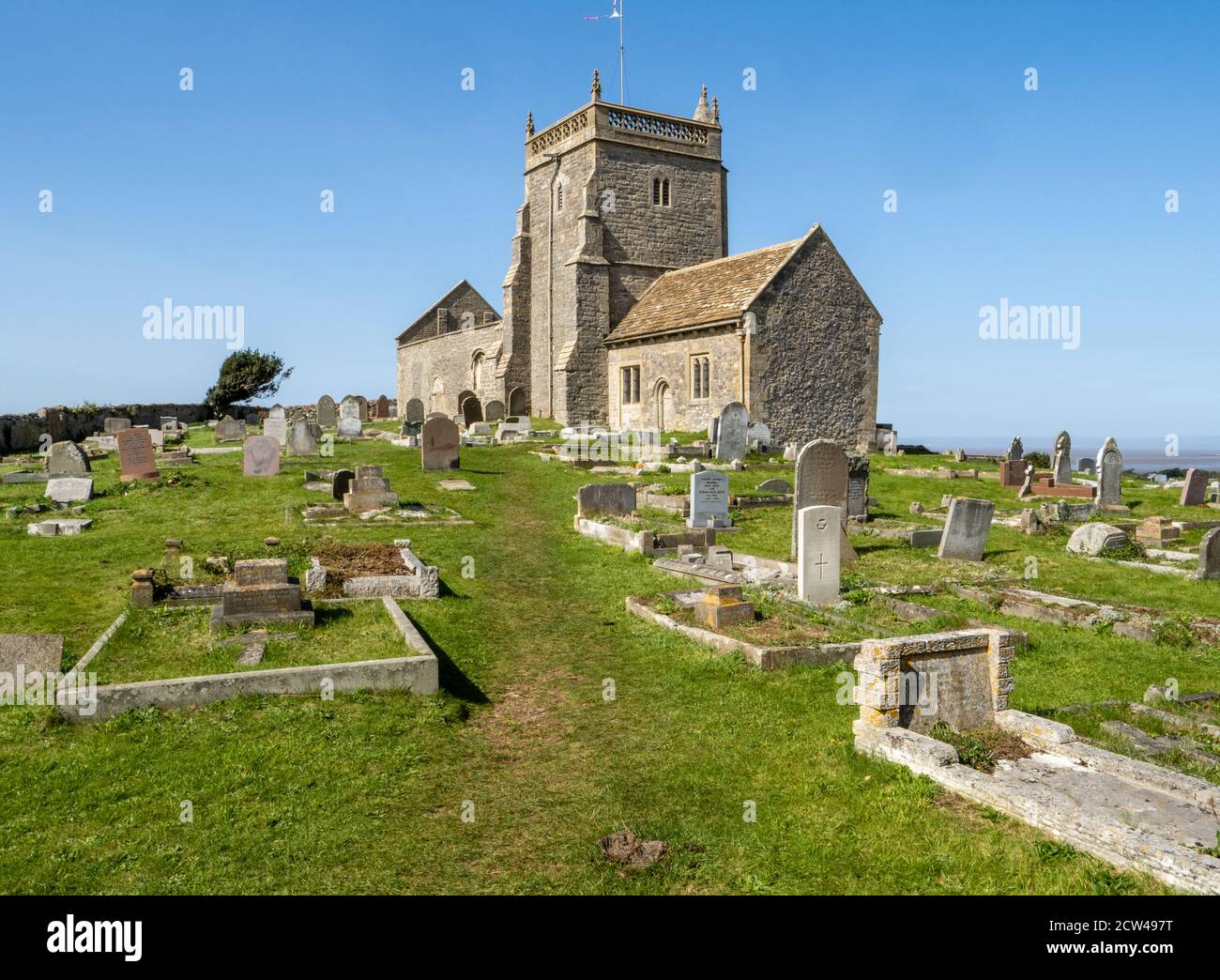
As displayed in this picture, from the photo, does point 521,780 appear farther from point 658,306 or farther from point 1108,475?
point 658,306

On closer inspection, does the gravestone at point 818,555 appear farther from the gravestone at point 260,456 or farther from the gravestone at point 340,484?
the gravestone at point 260,456

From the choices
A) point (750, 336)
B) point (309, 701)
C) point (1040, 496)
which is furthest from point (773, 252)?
point (309, 701)

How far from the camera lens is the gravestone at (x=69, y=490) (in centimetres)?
1728

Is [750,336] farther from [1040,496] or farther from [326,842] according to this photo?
[326,842]

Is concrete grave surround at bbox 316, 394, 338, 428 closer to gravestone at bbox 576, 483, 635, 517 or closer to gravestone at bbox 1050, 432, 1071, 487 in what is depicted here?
gravestone at bbox 576, 483, 635, 517

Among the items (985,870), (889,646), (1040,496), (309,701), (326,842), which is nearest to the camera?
(985,870)

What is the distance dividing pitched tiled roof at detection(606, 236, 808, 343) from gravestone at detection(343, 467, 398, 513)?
53.7 feet

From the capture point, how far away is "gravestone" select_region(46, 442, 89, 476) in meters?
20.0

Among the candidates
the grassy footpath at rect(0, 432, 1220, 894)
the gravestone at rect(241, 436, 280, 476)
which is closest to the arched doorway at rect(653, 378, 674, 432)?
the gravestone at rect(241, 436, 280, 476)

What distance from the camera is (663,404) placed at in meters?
33.9

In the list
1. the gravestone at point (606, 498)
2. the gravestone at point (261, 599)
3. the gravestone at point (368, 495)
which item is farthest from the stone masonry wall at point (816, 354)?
the gravestone at point (261, 599)

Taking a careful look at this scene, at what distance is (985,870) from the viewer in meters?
5.05

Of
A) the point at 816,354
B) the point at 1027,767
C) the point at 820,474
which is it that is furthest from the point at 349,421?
the point at 1027,767

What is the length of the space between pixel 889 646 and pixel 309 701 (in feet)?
16.9
